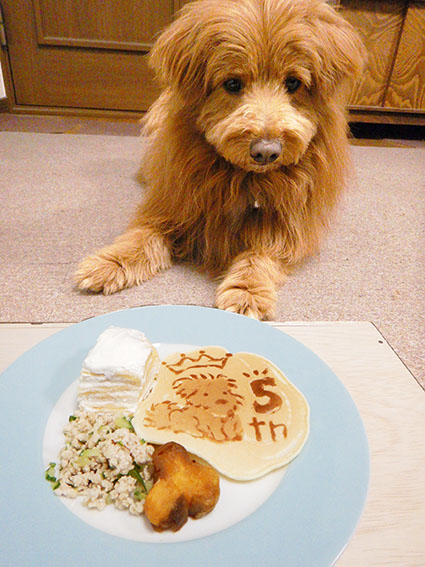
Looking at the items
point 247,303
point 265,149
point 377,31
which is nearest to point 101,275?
point 247,303

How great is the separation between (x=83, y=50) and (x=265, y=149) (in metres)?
2.63

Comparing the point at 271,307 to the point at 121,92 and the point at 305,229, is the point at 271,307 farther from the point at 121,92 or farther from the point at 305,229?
the point at 121,92

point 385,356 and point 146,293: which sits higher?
point 385,356

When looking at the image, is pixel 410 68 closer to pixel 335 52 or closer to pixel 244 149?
pixel 335 52

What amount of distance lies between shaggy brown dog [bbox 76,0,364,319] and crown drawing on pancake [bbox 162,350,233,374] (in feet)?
1.19

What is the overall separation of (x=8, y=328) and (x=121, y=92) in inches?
110

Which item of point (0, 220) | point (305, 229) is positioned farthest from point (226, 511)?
point (0, 220)

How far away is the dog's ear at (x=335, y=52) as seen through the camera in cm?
95

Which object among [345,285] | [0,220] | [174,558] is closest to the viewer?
[174,558]

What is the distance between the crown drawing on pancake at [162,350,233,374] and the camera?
0.67 metres

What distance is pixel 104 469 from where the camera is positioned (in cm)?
53

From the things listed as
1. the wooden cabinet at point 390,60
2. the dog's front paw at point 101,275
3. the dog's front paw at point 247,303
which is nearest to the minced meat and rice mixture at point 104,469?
the dog's front paw at point 247,303

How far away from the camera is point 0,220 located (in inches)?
62.5

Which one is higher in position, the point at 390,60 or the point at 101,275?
the point at 390,60
